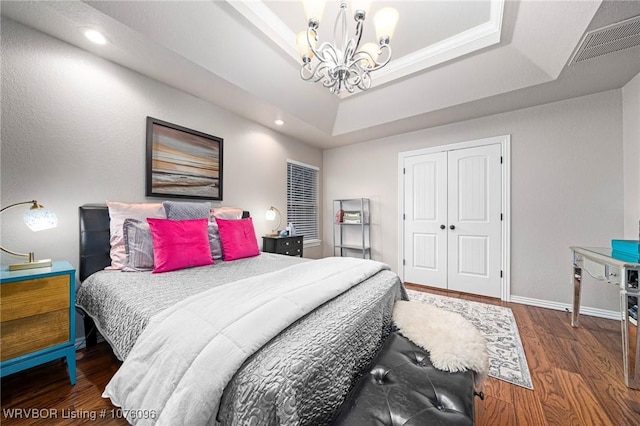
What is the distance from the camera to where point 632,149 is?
97.1 inches

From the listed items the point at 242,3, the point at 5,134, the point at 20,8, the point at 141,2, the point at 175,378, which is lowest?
the point at 175,378

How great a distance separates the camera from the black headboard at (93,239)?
1960 mm

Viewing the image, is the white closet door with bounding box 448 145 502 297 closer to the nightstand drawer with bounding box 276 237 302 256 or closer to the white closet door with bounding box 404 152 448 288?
the white closet door with bounding box 404 152 448 288

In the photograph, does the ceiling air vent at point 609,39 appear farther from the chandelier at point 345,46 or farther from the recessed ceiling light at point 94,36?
the recessed ceiling light at point 94,36

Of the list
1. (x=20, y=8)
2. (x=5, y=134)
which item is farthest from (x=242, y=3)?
(x=5, y=134)

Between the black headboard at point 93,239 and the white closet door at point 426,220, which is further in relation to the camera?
the white closet door at point 426,220

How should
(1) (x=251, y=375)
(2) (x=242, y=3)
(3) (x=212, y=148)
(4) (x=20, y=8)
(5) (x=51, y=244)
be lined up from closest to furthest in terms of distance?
(1) (x=251, y=375) → (4) (x=20, y=8) → (5) (x=51, y=244) → (2) (x=242, y=3) → (3) (x=212, y=148)

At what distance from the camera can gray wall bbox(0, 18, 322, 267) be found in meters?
1.75

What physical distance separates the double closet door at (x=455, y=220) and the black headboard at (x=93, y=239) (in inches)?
149

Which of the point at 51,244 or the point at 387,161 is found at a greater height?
the point at 387,161

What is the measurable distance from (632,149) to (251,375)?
400 cm

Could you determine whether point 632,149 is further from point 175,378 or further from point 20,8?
point 20,8

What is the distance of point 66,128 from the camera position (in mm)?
1960

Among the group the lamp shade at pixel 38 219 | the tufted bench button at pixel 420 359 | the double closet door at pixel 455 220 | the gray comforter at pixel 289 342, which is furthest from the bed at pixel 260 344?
the double closet door at pixel 455 220
